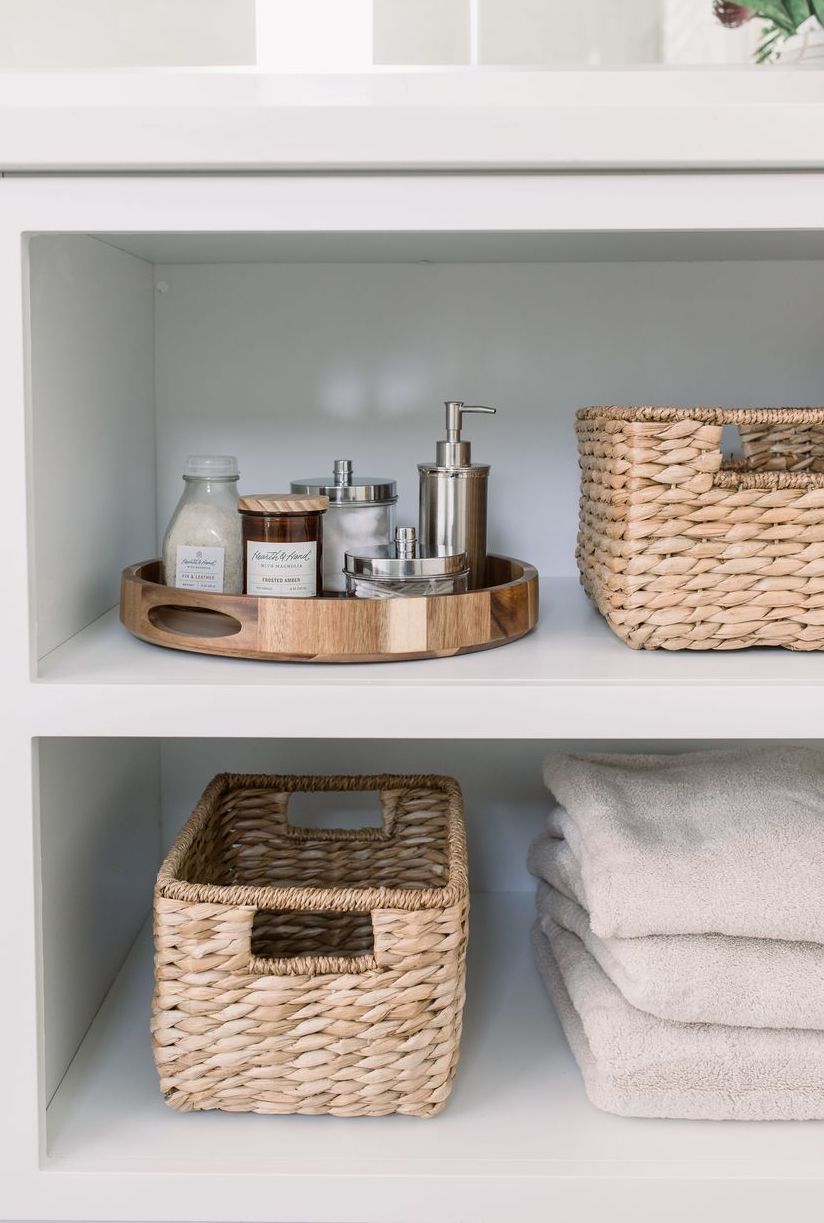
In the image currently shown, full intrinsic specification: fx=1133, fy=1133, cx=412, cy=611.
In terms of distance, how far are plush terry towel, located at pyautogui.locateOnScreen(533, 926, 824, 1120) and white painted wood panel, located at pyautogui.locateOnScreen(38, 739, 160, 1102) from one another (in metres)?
0.39

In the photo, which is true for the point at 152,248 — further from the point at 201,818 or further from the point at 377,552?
the point at 201,818

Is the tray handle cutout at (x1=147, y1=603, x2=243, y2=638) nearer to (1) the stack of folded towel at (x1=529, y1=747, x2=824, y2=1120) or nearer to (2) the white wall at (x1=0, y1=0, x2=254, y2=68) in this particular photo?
(1) the stack of folded towel at (x1=529, y1=747, x2=824, y2=1120)

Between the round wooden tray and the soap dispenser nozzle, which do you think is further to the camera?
the soap dispenser nozzle

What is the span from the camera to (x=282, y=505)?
818mm

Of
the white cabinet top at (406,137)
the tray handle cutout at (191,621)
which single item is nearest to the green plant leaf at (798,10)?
the white cabinet top at (406,137)

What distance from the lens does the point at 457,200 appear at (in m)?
0.70

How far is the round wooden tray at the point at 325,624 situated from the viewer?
781 mm

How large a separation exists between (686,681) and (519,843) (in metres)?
0.48

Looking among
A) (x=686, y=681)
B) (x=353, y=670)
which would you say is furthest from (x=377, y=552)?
(x=686, y=681)

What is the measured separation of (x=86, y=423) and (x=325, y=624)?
26 centimetres

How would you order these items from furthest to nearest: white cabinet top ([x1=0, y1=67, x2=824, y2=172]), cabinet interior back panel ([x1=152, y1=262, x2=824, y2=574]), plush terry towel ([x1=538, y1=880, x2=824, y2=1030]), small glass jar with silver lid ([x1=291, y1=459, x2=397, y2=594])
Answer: cabinet interior back panel ([x1=152, y1=262, x2=824, y2=574]) < small glass jar with silver lid ([x1=291, y1=459, x2=397, y2=594]) < plush terry towel ([x1=538, y1=880, x2=824, y2=1030]) < white cabinet top ([x1=0, y1=67, x2=824, y2=172])

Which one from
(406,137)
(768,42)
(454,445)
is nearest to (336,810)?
(454,445)

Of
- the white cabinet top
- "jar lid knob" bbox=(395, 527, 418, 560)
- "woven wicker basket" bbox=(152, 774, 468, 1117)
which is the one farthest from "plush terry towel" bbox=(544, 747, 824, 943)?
the white cabinet top

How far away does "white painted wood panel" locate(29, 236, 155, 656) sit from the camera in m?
0.78
